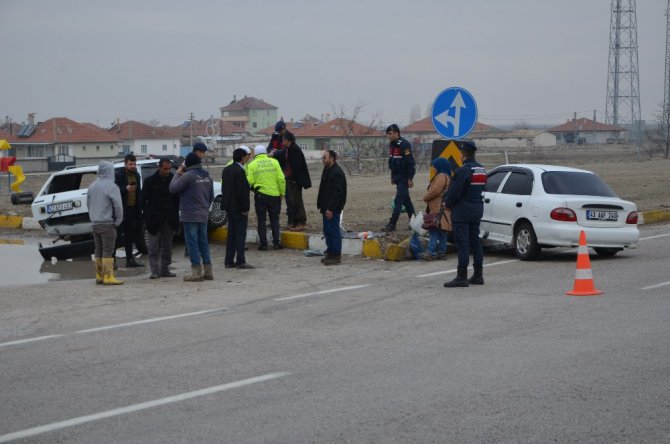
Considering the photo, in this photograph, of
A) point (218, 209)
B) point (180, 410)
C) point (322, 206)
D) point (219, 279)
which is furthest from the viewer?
point (218, 209)

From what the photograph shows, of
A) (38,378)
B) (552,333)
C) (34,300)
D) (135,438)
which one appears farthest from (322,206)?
(135,438)

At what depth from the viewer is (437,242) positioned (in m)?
15.8

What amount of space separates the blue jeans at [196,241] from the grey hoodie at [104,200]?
102cm

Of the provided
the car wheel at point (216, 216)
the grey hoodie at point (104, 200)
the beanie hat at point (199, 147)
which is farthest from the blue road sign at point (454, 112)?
the car wheel at point (216, 216)

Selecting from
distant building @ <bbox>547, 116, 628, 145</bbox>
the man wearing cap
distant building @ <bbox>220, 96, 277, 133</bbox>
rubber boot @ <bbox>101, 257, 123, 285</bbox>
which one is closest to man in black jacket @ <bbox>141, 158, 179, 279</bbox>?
rubber boot @ <bbox>101, 257, 123, 285</bbox>

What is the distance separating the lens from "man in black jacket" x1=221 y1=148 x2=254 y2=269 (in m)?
15.4

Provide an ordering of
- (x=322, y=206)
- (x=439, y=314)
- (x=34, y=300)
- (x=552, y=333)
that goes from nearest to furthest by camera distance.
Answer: (x=552, y=333)
(x=439, y=314)
(x=34, y=300)
(x=322, y=206)

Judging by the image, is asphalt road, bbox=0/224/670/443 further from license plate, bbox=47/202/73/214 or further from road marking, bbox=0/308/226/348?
license plate, bbox=47/202/73/214

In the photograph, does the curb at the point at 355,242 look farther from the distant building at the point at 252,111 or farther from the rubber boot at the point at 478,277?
the distant building at the point at 252,111

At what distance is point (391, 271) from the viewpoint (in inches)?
584

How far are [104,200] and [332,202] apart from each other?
3555 millimetres

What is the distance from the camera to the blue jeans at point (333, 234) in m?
15.5

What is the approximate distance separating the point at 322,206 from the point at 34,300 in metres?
4.89

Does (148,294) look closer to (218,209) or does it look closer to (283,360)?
(283,360)
